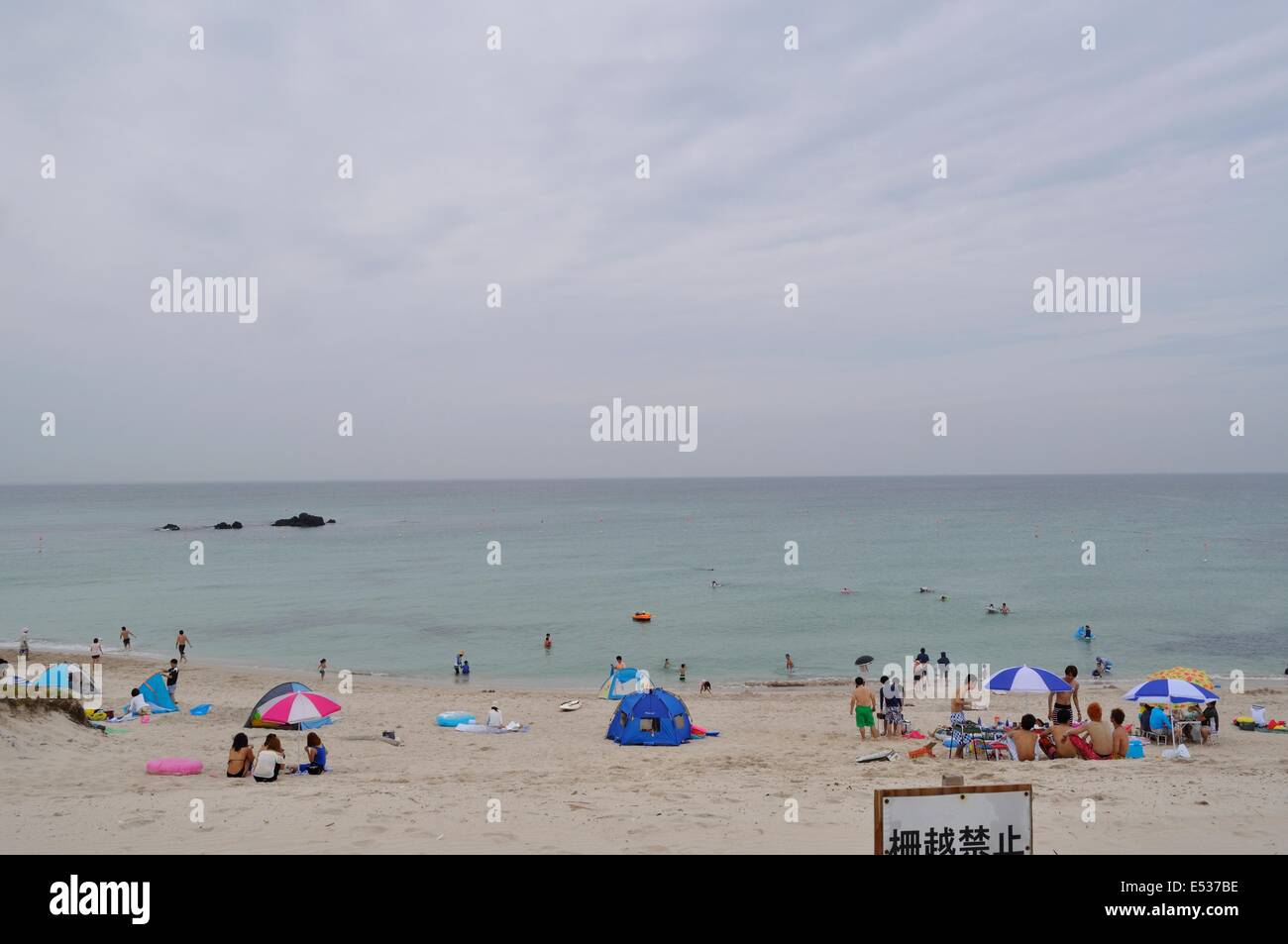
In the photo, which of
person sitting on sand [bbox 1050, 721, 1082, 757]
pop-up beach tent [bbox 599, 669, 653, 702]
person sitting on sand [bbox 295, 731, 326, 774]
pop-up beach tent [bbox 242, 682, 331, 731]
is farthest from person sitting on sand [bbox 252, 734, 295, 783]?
pop-up beach tent [bbox 599, 669, 653, 702]

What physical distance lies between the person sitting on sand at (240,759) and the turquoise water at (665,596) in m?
20.1

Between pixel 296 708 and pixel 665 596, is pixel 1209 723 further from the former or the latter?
pixel 665 596

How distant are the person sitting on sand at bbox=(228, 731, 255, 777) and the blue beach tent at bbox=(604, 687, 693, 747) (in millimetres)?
7847

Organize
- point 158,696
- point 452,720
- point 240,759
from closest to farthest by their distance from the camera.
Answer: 1. point 240,759
2. point 452,720
3. point 158,696

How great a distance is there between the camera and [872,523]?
121625 mm

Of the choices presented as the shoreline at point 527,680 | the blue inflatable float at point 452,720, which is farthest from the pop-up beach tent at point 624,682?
the blue inflatable float at point 452,720

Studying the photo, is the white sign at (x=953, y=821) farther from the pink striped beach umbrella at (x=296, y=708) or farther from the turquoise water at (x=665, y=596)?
the turquoise water at (x=665, y=596)

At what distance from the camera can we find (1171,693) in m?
16.6

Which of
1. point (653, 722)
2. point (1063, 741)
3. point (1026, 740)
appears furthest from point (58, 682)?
point (1063, 741)

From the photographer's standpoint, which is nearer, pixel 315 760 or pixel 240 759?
pixel 240 759

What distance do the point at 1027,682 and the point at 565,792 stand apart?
10275 mm

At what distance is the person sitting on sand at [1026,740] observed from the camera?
15.3m
